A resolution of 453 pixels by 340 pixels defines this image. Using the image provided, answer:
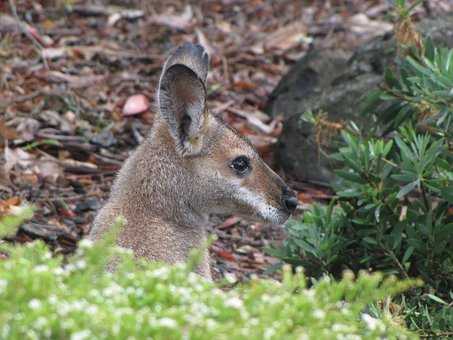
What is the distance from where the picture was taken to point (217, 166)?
6.32m

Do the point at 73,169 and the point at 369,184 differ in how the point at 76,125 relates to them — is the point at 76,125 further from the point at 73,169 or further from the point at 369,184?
the point at 369,184

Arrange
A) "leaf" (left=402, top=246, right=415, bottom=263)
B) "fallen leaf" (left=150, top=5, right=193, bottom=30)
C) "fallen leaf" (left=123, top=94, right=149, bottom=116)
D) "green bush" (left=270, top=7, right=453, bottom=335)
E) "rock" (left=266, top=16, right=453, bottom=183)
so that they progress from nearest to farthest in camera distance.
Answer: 1. "green bush" (left=270, top=7, right=453, bottom=335)
2. "leaf" (left=402, top=246, right=415, bottom=263)
3. "rock" (left=266, top=16, right=453, bottom=183)
4. "fallen leaf" (left=123, top=94, right=149, bottom=116)
5. "fallen leaf" (left=150, top=5, right=193, bottom=30)

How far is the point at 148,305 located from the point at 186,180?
9.85 ft

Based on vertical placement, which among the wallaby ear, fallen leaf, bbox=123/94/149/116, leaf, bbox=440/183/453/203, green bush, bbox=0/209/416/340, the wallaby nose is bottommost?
fallen leaf, bbox=123/94/149/116

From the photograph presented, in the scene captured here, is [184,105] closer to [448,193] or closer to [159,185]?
[159,185]

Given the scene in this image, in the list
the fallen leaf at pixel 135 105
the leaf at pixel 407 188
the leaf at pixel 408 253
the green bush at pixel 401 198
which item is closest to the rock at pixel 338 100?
the fallen leaf at pixel 135 105

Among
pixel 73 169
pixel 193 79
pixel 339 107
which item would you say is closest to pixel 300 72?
pixel 339 107

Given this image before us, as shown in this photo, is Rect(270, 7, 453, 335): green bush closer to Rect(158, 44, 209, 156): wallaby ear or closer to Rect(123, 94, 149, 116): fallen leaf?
Rect(158, 44, 209, 156): wallaby ear

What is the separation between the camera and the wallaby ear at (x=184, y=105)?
19.8 feet

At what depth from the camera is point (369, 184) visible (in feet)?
21.8

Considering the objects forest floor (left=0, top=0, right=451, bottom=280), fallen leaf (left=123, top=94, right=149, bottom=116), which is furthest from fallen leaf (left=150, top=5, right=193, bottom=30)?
fallen leaf (left=123, top=94, right=149, bottom=116)

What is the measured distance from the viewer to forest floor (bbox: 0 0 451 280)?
8.18 m

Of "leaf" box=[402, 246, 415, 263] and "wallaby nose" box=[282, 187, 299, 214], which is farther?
"leaf" box=[402, 246, 415, 263]

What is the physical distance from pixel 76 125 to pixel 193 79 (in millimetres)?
3447
